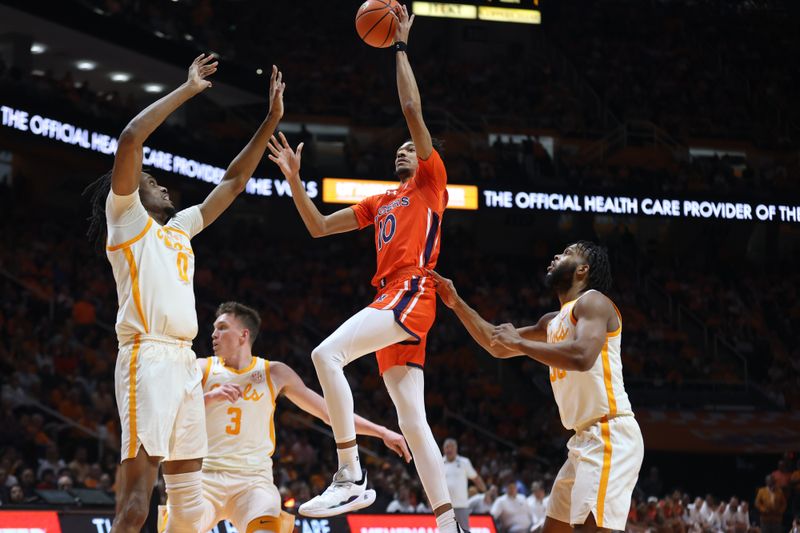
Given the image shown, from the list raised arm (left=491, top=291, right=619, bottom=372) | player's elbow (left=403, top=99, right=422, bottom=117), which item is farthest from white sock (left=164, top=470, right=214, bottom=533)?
player's elbow (left=403, top=99, right=422, bottom=117)

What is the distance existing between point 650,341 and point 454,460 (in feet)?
36.4

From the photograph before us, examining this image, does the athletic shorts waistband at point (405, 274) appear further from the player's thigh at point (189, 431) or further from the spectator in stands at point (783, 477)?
the spectator in stands at point (783, 477)

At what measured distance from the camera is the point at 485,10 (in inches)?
905

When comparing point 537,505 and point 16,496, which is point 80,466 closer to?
point 16,496

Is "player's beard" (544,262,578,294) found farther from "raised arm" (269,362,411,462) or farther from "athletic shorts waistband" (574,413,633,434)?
"raised arm" (269,362,411,462)

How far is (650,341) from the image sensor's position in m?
23.1

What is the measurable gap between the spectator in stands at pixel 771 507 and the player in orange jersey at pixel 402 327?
Answer: 9780 millimetres

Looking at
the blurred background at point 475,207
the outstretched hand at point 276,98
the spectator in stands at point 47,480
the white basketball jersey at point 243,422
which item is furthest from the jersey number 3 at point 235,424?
the spectator in stands at point 47,480

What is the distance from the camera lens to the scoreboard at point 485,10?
22.8 metres

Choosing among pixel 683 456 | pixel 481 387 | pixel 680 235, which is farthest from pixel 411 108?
pixel 680 235

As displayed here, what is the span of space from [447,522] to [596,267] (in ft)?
5.20

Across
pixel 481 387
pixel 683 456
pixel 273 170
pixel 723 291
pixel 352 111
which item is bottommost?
pixel 683 456

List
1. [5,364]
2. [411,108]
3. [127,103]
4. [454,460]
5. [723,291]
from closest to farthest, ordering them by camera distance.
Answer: [411,108]
[454,460]
[5,364]
[127,103]
[723,291]

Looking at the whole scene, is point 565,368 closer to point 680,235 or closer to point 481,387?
point 481,387
